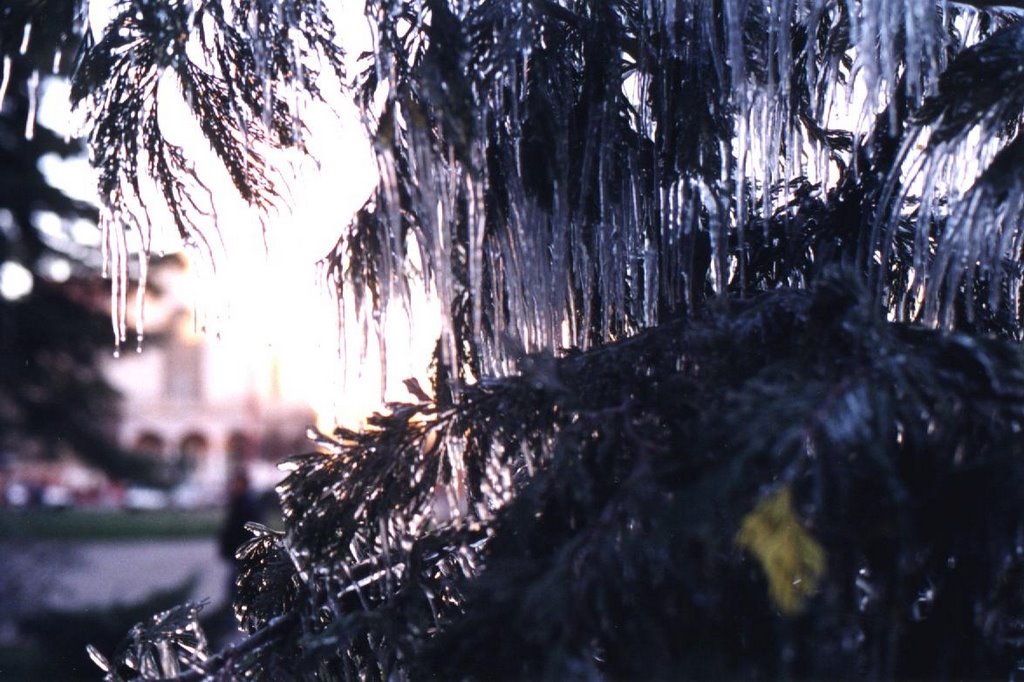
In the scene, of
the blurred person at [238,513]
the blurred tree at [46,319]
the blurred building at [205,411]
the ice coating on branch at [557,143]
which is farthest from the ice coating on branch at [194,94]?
the blurred building at [205,411]

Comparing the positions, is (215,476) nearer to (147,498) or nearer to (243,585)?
(147,498)

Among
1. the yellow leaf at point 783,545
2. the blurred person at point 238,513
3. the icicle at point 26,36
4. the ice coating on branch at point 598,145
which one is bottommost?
the blurred person at point 238,513

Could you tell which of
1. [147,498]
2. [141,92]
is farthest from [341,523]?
[147,498]

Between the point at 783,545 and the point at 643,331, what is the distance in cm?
78

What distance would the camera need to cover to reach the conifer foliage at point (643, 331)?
4.05ft

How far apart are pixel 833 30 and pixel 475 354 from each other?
45.6 inches

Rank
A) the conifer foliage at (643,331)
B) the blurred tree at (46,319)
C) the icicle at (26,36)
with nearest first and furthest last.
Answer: the conifer foliage at (643,331) → the icicle at (26,36) → the blurred tree at (46,319)

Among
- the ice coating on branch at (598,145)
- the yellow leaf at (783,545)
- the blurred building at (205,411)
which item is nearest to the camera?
the yellow leaf at (783,545)

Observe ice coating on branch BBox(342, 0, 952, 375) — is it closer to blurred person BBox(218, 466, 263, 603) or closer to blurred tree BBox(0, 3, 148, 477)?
blurred person BBox(218, 466, 263, 603)

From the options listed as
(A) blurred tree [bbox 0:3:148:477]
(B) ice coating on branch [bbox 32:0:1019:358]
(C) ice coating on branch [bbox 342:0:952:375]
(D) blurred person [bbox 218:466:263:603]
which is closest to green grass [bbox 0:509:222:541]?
(A) blurred tree [bbox 0:3:148:477]

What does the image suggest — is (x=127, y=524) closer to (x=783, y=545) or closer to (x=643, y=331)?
(x=643, y=331)

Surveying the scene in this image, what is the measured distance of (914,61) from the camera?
6.00ft

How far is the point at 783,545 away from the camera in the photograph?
3.44 ft

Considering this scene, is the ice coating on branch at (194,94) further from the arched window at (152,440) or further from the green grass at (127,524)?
the arched window at (152,440)
